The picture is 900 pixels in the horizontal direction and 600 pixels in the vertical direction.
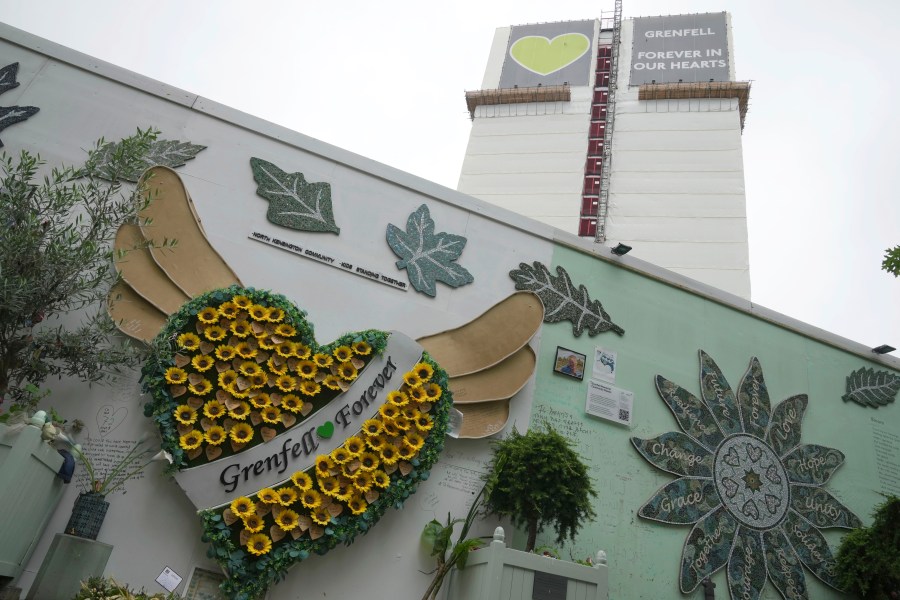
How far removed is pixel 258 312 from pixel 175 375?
88cm

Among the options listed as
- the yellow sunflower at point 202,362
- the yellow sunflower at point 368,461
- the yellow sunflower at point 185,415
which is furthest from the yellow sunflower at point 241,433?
the yellow sunflower at point 368,461

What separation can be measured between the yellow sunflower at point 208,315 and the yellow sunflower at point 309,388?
94 cm

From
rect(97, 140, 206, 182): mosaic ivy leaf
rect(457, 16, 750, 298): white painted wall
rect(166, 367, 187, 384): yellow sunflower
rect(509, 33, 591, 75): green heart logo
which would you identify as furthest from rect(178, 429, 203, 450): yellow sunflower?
rect(509, 33, 591, 75): green heart logo

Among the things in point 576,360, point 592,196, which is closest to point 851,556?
point 576,360

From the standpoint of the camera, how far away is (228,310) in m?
5.79

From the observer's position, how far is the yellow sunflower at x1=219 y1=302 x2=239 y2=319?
5762 millimetres

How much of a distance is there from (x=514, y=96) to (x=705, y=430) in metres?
23.3

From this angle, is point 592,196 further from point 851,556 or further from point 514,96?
point 851,556

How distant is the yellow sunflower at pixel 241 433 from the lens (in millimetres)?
5457

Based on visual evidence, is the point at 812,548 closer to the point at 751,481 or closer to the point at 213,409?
the point at 751,481

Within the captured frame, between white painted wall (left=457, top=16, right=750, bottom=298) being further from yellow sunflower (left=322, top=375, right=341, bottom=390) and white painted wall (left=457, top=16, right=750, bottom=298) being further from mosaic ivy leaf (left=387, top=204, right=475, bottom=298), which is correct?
yellow sunflower (left=322, top=375, right=341, bottom=390)

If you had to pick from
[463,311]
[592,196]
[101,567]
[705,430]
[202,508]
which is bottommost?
[101,567]

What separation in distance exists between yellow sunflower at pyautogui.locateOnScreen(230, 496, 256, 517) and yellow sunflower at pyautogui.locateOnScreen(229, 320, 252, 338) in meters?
1.39

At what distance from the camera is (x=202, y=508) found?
5.27m
